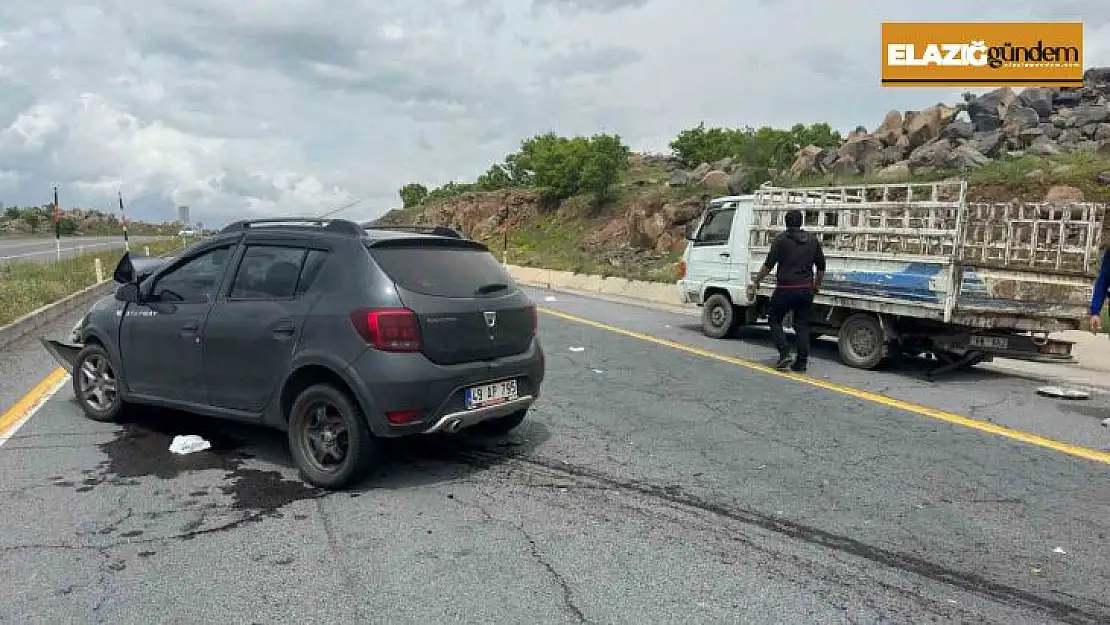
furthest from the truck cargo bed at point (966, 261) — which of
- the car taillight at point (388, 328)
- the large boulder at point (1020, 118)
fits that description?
the large boulder at point (1020, 118)

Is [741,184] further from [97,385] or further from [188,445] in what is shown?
[188,445]

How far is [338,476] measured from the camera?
4922 mm

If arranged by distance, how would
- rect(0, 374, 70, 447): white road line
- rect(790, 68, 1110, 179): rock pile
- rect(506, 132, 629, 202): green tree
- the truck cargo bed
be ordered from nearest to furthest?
rect(0, 374, 70, 447): white road line, the truck cargo bed, rect(790, 68, 1110, 179): rock pile, rect(506, 132, 629, 202): green tree

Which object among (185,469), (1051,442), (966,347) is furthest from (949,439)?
(185,469)

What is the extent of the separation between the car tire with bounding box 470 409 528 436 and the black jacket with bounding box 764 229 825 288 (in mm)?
4544

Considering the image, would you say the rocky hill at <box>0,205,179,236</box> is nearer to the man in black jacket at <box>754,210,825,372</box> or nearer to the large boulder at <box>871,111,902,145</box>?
the large boulder at <box>871,111,902,145</box>

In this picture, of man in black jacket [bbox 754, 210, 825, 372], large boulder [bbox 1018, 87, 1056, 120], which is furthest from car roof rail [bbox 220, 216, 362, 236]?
large boulder [bbox 1018, 87, 1056, 120]

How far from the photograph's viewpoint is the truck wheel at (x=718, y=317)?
12.4 meters

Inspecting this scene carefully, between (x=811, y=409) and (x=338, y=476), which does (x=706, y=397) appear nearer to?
(x=811, y=409)

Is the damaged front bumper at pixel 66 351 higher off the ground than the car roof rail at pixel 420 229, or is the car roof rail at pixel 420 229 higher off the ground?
the car roof rail at pixel 420 229

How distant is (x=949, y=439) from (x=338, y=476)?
4.76m

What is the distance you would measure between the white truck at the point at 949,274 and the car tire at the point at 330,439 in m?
6.92

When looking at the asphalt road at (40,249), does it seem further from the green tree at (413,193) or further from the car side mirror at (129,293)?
the green tree at (413,193)

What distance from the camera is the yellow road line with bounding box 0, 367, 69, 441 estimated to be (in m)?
6.53
